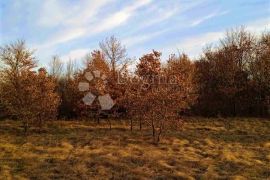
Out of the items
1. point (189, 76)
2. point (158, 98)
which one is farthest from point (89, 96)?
point (189, 76)

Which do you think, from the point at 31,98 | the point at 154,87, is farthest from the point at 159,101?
the point at 31,98

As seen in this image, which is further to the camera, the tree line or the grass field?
the tree line

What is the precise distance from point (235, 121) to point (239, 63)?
11.8 metres

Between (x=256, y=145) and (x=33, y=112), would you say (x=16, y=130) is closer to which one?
(x=33, y=112)

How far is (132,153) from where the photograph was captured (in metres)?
26.3

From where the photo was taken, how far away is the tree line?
32447mm

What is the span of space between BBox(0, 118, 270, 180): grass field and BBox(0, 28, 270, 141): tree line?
2.11 metres

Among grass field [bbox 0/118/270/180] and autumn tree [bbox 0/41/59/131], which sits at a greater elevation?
autumn tree [bbox 0/41/59/131]

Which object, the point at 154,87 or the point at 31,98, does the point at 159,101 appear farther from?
the point at 31,98

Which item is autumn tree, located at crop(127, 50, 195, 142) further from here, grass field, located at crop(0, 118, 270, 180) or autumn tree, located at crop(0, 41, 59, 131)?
autumn tree, located at crop(0, 41, 59, 131)

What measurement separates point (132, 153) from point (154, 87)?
314 inches

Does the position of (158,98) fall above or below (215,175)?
above

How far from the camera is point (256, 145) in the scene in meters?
29.6

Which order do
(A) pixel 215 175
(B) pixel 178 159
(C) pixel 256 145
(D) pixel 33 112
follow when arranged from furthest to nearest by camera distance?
(D) pixel 33 112 < (C) pixel 256 145 < (B) pixel 178 159 < (A) pixel 215 175
